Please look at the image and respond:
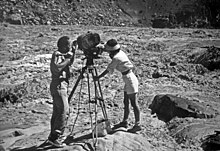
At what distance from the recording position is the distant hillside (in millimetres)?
16953

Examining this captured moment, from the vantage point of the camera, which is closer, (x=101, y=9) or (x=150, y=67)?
(x=150, y=67)

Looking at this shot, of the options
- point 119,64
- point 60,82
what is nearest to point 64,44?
point 60,82

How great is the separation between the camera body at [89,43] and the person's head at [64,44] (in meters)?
0.13

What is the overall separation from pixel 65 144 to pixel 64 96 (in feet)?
1.99

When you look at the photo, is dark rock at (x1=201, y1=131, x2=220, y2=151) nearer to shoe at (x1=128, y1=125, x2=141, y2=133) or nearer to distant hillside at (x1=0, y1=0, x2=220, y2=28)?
shoe at (x1=128, y1=125, x2=141, y2=133)

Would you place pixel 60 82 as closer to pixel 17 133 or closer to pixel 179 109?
pixel 17 133

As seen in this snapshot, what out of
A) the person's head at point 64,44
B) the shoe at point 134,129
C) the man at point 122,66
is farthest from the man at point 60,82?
the shoe at point 134,129

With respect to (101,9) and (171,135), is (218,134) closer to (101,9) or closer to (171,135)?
(171,135)

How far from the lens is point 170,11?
760 inches

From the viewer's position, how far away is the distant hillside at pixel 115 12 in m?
17.0

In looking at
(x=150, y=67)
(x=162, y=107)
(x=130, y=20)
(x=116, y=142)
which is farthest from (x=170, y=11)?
(x=116, y=142)

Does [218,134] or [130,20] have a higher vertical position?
[130,20]

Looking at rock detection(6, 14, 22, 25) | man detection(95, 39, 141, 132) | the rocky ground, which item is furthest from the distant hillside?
man detection(95, 39, 141, 132)

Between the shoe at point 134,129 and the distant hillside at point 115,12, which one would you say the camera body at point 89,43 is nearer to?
the shoe at point 134,129
